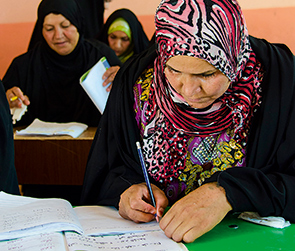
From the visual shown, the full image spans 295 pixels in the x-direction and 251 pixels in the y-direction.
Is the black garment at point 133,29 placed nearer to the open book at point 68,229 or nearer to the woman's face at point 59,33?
the woman's face at point 59,33

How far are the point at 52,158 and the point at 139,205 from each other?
139cm

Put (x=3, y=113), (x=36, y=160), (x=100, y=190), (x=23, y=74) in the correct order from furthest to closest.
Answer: (x=23, y=74) < (x=36, y=160) < (x=3, y=113) < (x=100, y=190)

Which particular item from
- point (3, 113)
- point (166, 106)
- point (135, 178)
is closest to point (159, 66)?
point (166, 106)

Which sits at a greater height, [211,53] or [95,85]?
[211,53]

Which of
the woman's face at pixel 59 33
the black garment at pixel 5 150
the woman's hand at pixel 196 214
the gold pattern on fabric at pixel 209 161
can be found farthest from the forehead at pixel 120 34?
the woman's hand at pixel 196 214

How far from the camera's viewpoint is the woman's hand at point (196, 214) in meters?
0.98

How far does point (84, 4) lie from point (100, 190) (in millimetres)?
2940

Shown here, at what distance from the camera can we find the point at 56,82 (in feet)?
10.4

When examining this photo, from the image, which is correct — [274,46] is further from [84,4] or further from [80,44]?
[84,4]

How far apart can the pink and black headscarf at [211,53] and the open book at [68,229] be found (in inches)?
14.2

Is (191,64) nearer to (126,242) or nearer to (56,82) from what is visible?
(126,242)

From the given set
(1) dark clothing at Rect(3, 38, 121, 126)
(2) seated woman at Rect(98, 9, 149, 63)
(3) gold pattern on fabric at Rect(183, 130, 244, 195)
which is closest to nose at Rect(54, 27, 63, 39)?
(1) dark clothing at Rect(3, 38, 121, 126)

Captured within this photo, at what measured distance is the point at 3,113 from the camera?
5.18 ft

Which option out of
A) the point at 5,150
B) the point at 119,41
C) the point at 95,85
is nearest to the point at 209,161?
the point at 5,150
